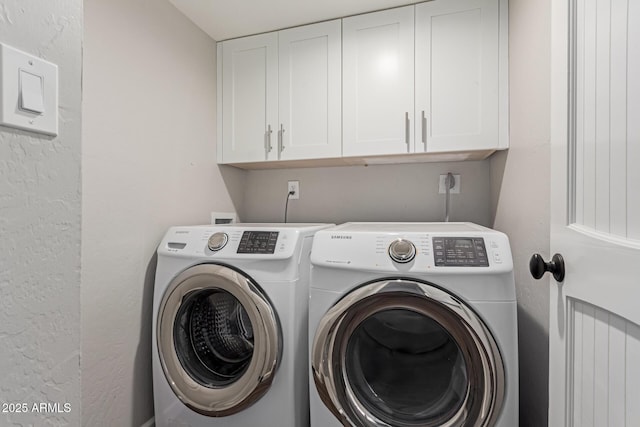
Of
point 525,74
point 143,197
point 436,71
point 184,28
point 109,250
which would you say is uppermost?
point 184,28

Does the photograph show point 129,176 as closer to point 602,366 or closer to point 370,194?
point 370,194

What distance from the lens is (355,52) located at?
1.74 metres

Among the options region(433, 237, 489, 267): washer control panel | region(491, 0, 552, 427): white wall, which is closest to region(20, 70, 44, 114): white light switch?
region(433, 237, 489, 267): washer control panel

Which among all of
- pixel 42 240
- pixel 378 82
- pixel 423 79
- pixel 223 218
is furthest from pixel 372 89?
pixel 42 240

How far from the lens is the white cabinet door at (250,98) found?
1896mm

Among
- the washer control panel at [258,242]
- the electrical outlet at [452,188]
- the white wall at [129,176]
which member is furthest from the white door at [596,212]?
the white wall at [129,176]

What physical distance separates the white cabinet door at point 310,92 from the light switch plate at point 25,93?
138cm

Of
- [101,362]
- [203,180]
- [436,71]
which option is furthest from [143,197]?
[436,71]

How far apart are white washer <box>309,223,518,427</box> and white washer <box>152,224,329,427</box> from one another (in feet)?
0.45

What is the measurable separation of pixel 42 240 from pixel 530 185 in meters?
1.45

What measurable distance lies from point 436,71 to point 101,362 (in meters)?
2.01

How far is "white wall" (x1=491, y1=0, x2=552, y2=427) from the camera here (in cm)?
112

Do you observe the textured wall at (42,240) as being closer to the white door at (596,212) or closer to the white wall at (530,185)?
the white door at (596,212)

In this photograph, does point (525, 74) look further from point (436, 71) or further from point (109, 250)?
point (109, 250)
